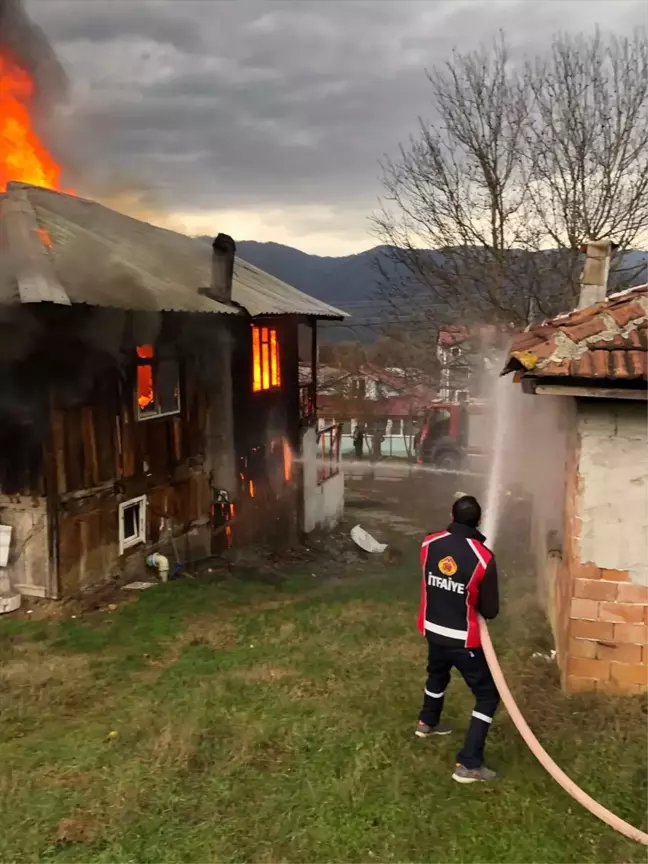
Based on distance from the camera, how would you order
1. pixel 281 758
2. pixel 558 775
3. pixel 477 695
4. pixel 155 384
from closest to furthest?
pixel 558 775 < pixel 477 695 < pixel 281 758 < pixel 155 384

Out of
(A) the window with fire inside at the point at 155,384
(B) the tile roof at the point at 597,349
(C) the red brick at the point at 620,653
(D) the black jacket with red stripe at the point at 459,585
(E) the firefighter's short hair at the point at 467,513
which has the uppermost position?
(B) the tile roof at the point at 597,349

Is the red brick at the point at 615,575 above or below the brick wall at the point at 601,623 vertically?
above

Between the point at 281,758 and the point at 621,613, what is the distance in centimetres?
308

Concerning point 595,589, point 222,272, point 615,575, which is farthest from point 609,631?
point 222,272

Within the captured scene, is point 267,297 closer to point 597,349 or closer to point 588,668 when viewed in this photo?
point 597,349

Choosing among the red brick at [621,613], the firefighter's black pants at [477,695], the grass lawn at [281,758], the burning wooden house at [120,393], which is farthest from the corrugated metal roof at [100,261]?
the red brick at [621,613]

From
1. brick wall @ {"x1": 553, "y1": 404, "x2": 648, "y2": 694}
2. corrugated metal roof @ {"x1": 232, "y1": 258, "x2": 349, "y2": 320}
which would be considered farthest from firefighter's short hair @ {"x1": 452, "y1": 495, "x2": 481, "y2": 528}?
corrugated metal roof @ {"x1": 232, "y1": 258, "x2": 349, "y2": 320}

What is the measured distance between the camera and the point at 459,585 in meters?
4.95

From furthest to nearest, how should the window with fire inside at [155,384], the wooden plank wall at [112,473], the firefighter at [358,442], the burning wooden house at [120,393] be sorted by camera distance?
1. the firefighter at [358,442]
2. the window with fire inside at [155,384]
3. the wooden plank wall at [112,473]
4. the burning wooden house at [120,393]

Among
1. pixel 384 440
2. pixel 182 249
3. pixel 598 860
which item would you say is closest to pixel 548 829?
pixel 598 860

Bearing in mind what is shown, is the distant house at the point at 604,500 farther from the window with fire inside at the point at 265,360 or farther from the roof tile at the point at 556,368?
the window with fire inside at the point at 265,360

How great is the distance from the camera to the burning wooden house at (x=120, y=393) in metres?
9.55

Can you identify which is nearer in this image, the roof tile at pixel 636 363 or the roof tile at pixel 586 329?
the roof tile at pixel 636 363

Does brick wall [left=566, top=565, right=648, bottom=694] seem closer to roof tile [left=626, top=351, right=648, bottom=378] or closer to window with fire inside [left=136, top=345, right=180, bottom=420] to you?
roof tile [left=626, top=351, right=648, bottom=378]
